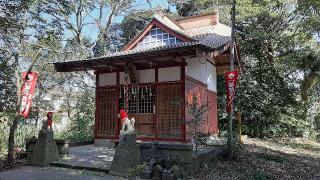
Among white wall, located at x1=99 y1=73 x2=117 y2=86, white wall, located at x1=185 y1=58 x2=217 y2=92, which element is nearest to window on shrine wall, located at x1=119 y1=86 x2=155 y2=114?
white wall, located at x1=99 y1=73 x2=117 y2=86

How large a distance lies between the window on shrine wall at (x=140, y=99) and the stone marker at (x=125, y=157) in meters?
4.27

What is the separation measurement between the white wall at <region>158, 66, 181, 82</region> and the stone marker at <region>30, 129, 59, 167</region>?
4.81 meters

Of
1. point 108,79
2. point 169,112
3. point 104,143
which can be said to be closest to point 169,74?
point 169,112

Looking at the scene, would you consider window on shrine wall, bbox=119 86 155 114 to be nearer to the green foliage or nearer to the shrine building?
the shrine building

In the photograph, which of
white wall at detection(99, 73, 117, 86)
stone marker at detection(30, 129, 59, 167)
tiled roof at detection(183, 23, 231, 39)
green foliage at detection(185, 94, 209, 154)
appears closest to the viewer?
green foliage at detection(185, 94, 209, 154)

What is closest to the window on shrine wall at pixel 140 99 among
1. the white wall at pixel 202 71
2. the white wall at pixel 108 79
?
the white wall at pixel 108 79

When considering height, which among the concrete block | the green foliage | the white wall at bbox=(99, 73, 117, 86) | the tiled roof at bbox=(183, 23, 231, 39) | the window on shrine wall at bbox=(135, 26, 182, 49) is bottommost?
the concrete block

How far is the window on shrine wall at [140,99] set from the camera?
43.0 ft

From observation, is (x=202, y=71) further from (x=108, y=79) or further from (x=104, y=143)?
(x=104, y=143)

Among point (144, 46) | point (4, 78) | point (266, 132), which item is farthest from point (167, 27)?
point (266, 132)

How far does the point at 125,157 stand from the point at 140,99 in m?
4.97

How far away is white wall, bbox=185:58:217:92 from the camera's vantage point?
43.1 ft

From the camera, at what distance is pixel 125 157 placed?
8.66m

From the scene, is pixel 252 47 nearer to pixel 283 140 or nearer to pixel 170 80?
pixel 283 140
